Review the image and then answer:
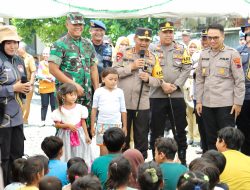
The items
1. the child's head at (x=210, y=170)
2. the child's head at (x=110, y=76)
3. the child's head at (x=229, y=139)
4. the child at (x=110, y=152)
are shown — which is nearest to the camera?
the child's head at (x=210, y=170)

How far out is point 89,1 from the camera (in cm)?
607

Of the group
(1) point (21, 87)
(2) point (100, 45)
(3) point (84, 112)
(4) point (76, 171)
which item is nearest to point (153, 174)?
(4) point (76, 171)

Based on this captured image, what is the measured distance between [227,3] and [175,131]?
188 centimetres

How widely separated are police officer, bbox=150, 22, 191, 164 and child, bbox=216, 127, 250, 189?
6.13 ft

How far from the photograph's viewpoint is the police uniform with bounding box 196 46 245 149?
21.3 ft

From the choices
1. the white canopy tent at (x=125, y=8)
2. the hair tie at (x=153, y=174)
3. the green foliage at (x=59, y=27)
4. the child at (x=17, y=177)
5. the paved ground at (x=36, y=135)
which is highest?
the white canopy tent at (x=125, y=8)

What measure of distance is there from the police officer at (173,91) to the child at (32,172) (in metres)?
2.87

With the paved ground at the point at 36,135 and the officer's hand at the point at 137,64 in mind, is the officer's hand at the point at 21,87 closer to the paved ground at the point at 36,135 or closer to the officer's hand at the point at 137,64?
the officer's hand at the point at 137,64

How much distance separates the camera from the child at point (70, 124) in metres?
6.00

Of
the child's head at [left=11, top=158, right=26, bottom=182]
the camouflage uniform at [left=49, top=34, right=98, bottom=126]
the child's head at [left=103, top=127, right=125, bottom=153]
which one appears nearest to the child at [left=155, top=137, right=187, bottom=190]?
the child's head at [left=103, top=127, right=125, bottom=153]

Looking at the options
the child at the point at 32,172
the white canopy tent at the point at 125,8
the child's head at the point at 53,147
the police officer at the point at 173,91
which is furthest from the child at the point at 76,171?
the police officer at the point at 173,91

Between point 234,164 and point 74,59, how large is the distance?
7.97ft

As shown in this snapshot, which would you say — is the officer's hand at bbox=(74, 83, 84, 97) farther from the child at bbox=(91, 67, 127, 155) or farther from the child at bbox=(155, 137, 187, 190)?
the child at bbox=(155, 137, 187, 190)

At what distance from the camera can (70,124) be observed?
599cm
